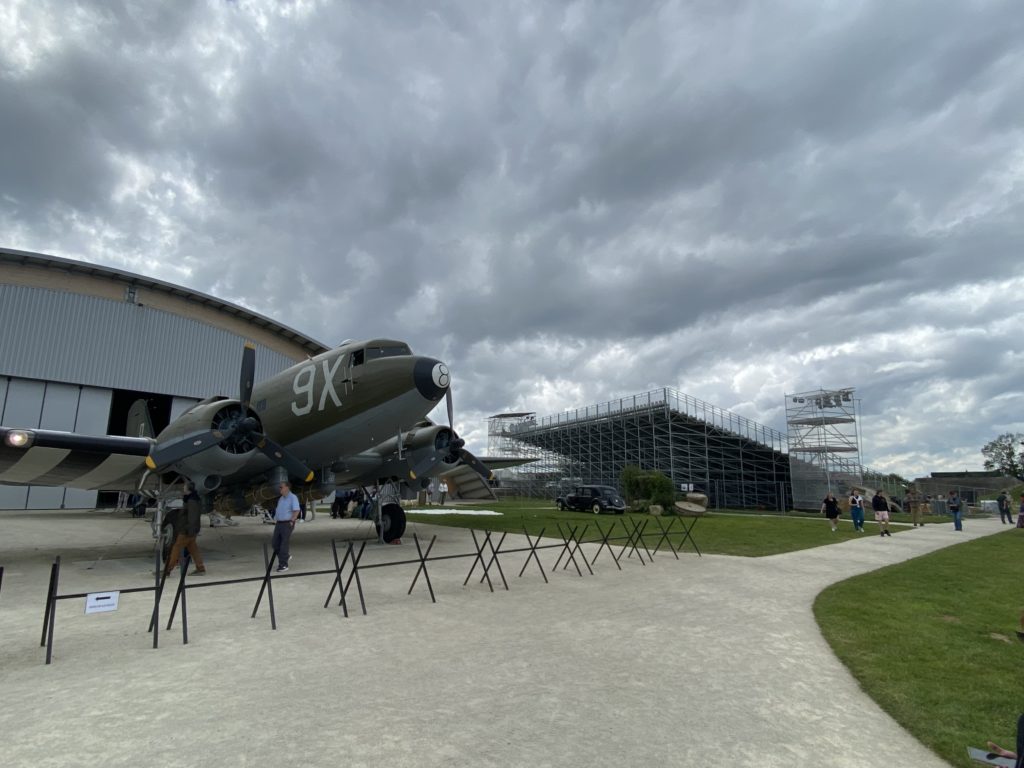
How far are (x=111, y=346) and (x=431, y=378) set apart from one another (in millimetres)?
31827

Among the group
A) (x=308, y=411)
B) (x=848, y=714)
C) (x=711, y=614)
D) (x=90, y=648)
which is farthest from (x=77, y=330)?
(x=848, y=714)

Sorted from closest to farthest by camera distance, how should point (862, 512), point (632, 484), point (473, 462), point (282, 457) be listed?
point (282, 457), point (473, 462), point (862, 512), point (632, 484)

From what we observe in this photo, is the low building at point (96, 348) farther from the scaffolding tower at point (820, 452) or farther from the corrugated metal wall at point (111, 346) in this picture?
the scaffolding tower at point (820, 452)

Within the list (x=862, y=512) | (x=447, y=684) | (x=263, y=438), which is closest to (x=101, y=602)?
(x=447, y=684)

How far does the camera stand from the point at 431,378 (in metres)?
13.4

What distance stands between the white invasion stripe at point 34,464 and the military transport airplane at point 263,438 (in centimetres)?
2

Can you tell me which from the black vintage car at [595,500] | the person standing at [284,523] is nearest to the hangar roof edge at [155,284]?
the black vintage car at [595,500]

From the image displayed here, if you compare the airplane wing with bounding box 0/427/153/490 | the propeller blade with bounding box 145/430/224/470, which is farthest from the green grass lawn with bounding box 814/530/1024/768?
the airplane wing with bounding box 0/427/153/490

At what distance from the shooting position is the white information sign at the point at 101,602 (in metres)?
6.02

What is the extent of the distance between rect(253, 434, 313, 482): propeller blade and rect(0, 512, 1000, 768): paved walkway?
3.86 m

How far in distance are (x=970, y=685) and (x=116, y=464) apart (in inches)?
699

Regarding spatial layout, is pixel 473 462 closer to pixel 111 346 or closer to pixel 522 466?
pixel 111 346

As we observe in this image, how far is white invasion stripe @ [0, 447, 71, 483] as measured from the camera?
41.2 ft

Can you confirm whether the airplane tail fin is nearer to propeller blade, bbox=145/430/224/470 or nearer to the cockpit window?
propeller blade, bbox=145/430/224/470
